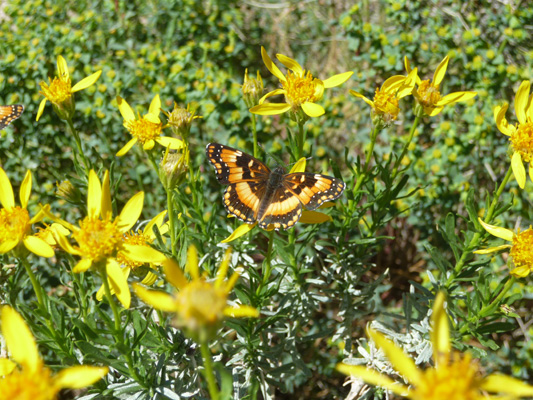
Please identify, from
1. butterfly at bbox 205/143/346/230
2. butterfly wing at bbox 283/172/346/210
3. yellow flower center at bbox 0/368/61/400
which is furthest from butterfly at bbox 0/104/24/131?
yellow flower center at bbox 0/368/61/400

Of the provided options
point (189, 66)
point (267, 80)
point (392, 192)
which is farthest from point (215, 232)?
point (267, 80)

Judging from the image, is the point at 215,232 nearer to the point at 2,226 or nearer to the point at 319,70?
the point at 2,226

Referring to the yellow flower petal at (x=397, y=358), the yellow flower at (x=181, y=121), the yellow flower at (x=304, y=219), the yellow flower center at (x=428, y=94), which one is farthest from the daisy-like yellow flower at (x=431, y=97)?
the yellow flower petal at (x=397, y=358)

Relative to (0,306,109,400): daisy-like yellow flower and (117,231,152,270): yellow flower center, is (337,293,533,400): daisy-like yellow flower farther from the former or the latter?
(117,231,152,270): yellow flower center

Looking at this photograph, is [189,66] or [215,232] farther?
[189,66]

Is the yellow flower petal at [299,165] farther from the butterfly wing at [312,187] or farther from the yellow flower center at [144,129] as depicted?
the yellow flower center at [144,129]

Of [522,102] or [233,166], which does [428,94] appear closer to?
[522,102]
